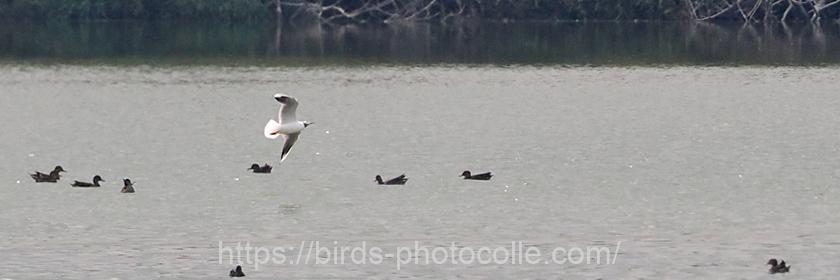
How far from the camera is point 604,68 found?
65.1 m

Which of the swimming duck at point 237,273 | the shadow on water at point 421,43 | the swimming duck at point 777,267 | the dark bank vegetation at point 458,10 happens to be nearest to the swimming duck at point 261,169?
the swimming duck at point 237,273

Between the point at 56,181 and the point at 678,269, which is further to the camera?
the point at 56,181

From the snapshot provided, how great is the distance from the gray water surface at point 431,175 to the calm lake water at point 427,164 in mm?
66

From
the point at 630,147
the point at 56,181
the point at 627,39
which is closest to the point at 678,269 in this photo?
the point at 56,181

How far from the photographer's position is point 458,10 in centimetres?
10031

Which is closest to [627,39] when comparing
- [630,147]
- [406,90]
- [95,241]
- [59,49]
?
[59,49]

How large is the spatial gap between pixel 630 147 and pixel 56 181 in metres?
11.4

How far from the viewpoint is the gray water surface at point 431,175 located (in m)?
25.3

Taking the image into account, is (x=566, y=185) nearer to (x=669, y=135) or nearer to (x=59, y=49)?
(x=669, y=135)

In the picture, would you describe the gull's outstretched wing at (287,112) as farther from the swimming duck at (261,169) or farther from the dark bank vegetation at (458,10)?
the dark bank vegetation at (458,10)

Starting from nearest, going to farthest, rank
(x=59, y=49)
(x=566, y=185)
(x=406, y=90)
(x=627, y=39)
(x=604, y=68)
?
(x=566, y=185) → (x=406, y=90) → (x=604, y=68) → (x=59, y=49) → (x=627, y=39)

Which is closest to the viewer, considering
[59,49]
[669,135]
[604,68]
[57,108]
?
[669,135]

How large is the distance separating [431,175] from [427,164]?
1.82 m

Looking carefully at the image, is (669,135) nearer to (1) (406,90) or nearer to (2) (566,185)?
(2) (566,185)
